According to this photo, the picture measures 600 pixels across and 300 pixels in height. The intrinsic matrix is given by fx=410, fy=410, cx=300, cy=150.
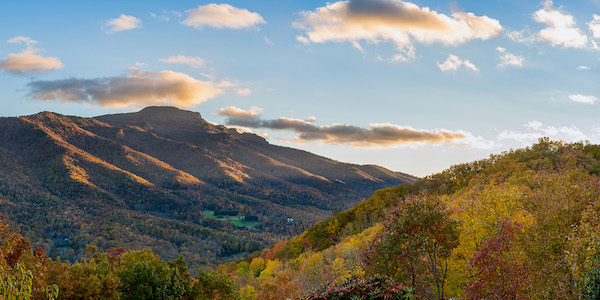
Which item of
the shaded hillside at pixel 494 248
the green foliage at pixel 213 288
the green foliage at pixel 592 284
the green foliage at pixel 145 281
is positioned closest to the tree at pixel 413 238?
the shaded hillside at pixel 494 248

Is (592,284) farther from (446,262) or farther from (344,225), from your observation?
(344,225)

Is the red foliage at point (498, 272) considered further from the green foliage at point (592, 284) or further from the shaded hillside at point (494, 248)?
the green foliage at point (592, 284)

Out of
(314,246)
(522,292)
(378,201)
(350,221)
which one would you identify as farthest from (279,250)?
(522,292)

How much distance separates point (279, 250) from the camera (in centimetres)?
13712

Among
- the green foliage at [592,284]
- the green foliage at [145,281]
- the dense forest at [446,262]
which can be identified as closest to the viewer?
the green foliage at [592,284]

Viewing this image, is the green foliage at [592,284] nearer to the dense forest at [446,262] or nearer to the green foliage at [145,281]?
the dense forest at [446,262]

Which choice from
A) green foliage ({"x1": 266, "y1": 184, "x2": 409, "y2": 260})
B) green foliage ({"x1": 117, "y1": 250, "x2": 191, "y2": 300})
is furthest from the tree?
green foliage ({"x1": 266, "y1": 184, "x2": 409, "y2": 260})

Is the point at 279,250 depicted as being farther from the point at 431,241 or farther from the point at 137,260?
the point at 431,241

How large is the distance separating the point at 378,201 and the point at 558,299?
98565 millimetres

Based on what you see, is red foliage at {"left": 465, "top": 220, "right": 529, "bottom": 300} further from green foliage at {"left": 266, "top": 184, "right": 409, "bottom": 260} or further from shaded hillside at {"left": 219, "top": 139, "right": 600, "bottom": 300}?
green foliage at {"left": 266, "top": 184, "right": 409, "bottom": 260}

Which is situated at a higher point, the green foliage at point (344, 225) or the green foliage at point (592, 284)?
the green foliage at point (592, 284)

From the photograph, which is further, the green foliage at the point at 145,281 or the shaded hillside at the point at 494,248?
the green foliage at the point at 145,281

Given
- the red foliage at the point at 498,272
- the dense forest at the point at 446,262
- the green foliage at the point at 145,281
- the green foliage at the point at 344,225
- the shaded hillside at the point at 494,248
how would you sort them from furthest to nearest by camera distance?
the green foliage at the point at 344,225 → the green foliage at the point at 145,281 → the red foliage at the point at 498,272 → the shaded hillside at the point at 494,248 → the dense forest at the point at 446,262

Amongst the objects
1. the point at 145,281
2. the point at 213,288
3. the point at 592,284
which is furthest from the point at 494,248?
the point at 213,288
